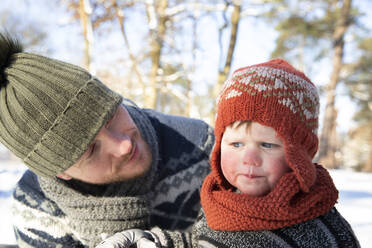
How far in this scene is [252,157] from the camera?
3.22 ft

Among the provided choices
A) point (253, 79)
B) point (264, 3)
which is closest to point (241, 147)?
point (253, 79)

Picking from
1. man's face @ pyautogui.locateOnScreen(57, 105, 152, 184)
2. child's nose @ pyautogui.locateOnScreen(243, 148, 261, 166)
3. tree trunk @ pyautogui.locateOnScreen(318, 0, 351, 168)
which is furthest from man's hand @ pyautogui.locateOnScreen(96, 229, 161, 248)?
tree trunk @ pyautogui.locateOnScreen(318, 0, 351, 168)

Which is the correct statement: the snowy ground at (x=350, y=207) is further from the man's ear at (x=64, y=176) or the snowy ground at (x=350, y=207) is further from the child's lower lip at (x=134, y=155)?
the child's lower lip at (x=134, y=155)

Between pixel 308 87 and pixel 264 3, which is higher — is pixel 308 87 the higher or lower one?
the lower one

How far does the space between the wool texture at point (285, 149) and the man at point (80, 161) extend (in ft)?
0.84

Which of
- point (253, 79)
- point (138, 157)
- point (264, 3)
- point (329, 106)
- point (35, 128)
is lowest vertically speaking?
point (329, 106)

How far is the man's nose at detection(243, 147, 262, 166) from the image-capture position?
980 millimetres

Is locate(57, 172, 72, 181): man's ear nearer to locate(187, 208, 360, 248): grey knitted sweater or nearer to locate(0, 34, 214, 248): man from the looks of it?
locate(0, 34, 214, 248): man

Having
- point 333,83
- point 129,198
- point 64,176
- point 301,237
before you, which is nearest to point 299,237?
point 301,237

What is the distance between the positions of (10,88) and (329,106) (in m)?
9.75

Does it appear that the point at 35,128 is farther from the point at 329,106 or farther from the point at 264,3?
the point at 329,106

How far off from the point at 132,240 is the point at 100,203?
0.28 m

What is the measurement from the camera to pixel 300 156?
99cm

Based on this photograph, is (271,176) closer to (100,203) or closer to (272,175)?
(272,175)
